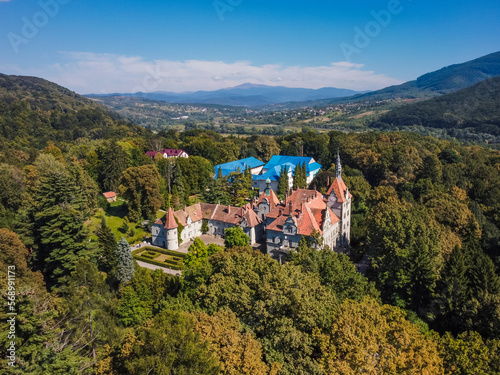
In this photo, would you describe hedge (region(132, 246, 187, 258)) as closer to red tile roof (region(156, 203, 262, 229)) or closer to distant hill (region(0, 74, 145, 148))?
red tile roof (region(156, 203, 262, 229))

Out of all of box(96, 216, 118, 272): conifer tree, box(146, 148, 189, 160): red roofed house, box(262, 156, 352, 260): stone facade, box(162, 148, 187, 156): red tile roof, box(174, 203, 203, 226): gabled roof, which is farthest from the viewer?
box(162, 148, 187, 156): red tile roof

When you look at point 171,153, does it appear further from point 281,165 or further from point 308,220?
point 308,220

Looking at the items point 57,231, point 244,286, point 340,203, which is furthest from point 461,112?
point 57,231

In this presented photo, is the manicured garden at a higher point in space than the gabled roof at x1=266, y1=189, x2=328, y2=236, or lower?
lower

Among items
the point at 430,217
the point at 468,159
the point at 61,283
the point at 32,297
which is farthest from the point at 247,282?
the point at 468,159

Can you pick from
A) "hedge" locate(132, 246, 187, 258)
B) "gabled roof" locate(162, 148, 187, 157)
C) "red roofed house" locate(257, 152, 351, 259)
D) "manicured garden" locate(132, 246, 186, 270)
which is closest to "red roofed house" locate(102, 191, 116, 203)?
"hedge" locate(132, 246, 187, 258)

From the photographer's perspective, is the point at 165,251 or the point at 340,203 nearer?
the point at 340,203

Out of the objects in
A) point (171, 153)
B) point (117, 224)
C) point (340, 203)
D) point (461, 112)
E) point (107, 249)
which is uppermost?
point (461, 112)

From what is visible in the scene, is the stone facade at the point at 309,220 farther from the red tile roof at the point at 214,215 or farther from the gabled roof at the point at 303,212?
the red tile roof at the point at 214,215
